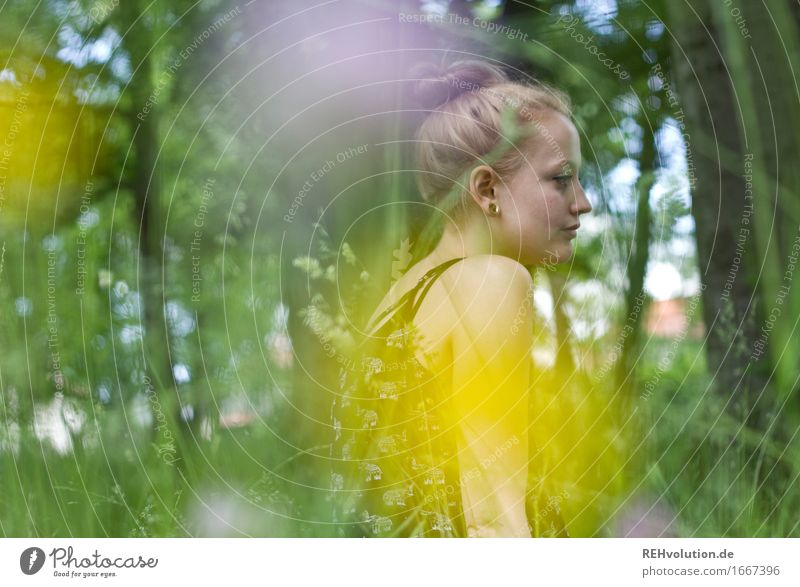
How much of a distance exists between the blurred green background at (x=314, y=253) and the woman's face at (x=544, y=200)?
20 mm

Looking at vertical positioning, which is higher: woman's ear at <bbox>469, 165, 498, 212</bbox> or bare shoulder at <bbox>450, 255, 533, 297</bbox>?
woman's ear at <bbox>469, 165, 498, 212</bbox>

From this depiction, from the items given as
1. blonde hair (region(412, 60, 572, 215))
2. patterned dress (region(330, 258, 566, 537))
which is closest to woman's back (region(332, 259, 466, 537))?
patterned dress (region(330, 258, 566, 537))

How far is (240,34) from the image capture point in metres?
0.81

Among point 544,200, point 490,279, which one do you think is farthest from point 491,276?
point 544,200

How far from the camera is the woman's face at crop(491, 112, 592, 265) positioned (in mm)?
764

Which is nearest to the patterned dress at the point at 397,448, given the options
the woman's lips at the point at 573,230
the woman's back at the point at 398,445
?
the woman's back at the point at 398,445

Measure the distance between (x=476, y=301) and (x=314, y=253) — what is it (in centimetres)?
19

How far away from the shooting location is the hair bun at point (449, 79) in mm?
783

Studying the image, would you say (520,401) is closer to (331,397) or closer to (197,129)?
(331,397)

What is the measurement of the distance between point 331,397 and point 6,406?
34cm

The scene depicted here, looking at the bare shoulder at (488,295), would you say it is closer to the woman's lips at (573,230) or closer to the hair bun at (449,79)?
the woman's lips at (573,230)

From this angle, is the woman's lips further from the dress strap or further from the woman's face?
the dress strap

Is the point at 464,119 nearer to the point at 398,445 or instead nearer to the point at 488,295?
the point at 488,295

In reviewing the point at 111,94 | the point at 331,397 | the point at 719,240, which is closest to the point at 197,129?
the point at 111,94
